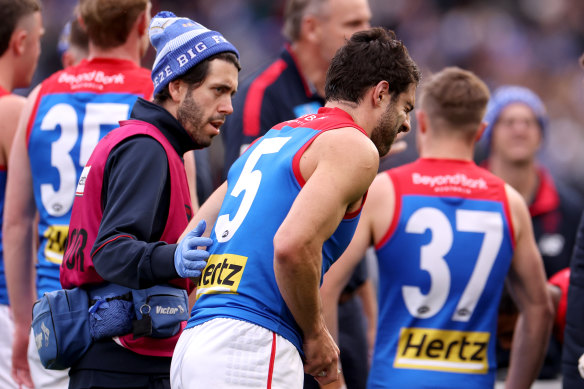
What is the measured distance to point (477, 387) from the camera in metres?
4.41

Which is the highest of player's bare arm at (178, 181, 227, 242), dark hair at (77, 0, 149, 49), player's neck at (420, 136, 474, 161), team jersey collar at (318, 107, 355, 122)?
dark hair at (77, 0, 149, 49)

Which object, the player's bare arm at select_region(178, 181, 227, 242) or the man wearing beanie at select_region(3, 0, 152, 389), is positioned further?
the man wearing beanie at select_region(3, 0, 152, 389)

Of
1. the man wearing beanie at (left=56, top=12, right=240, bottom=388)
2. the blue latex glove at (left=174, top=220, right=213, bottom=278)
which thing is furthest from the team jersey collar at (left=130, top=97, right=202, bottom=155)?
the blue latex glove at (left=174, top=220, right=213, bottom=278)

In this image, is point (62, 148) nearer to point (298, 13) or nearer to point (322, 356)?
point (322, 356)

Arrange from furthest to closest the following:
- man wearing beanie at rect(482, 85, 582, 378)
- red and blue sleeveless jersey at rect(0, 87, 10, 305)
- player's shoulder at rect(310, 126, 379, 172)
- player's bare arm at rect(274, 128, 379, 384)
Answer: man wearing beanie at rect(482, 85, 582, 378) → red and blue sleeveless jersey at rect(0, 87, 10, 305) → player's shoulder at rect(310, 126, 379, 172) → player's bare arm at rect(274, 128, 379, 384)

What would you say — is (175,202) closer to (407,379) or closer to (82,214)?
(82,214)

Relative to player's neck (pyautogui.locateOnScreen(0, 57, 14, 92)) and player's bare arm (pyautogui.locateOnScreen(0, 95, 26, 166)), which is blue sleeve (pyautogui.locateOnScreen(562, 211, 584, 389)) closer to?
player's bare arm (pyautogui.locateOnScreen(0, 95, 26, 166))

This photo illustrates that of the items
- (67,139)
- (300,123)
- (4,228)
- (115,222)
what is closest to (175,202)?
(115,222)

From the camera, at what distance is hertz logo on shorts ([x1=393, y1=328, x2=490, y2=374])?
14.4ft

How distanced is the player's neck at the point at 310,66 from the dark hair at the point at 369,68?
2.12 metres

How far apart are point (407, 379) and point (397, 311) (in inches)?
14.0

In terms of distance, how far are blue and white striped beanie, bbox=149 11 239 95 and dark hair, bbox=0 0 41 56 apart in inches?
63.9

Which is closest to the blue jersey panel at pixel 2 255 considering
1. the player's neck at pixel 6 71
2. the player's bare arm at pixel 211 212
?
the player's neck at pixel 6 71

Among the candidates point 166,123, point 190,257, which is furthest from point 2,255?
point 190,257
